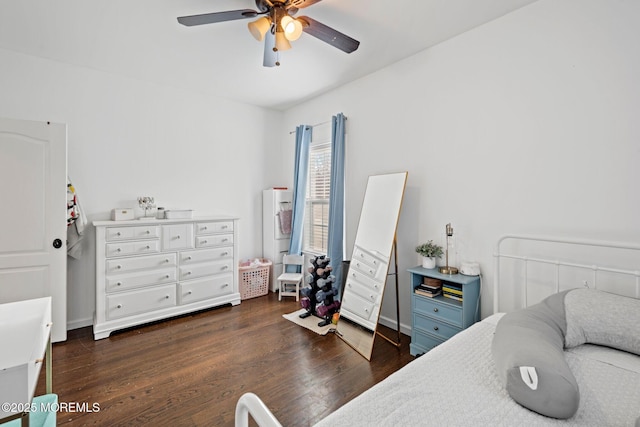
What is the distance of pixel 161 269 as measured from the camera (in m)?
3.16

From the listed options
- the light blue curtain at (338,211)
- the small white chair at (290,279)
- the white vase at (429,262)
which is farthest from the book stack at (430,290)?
the small white chair at (290,279)

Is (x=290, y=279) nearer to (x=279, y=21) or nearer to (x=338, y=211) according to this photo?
(x=338, y=211)

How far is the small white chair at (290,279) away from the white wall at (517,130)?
1.25 m

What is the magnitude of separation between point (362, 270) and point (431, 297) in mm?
690

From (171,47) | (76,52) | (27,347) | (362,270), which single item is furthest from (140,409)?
(76,52)

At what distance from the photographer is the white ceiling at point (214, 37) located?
2088mm

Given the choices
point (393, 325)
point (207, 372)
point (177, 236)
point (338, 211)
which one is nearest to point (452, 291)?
point (393, 325)

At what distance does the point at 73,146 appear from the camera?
2988 millimetres

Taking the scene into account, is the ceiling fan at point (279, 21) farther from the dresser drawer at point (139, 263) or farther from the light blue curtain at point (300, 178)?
the dresser drawer at point (139, 263)

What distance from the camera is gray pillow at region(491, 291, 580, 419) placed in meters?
1.03

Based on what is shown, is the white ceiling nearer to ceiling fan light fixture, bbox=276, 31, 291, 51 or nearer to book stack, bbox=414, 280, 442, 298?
ceiling fan light fixture, bbox=276, 31, 291, 51

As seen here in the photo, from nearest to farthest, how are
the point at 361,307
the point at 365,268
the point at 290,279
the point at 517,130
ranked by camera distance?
the point at 517,130 < the point at 361,307 < the point at 365,268 < the point at 290,279

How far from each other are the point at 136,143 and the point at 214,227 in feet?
4.11

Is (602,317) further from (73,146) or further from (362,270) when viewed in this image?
(73,146)
